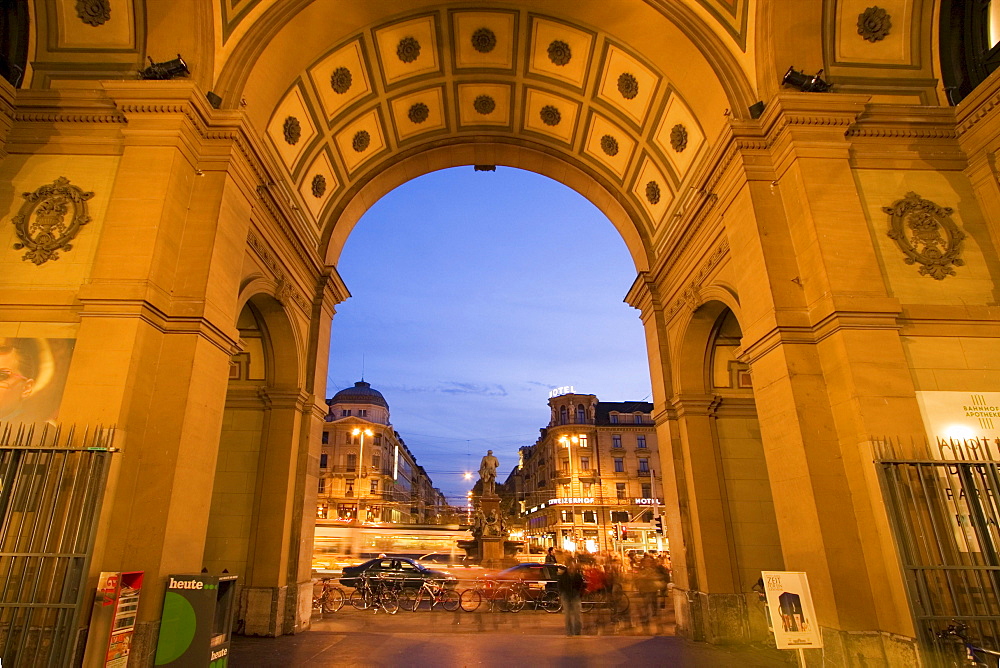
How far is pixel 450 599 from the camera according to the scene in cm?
1662

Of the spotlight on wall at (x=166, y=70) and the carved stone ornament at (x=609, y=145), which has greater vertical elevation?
the carved stone ornament at (x=609, y=145)

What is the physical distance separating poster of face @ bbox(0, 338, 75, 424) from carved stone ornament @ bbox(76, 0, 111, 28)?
5991 millimetres

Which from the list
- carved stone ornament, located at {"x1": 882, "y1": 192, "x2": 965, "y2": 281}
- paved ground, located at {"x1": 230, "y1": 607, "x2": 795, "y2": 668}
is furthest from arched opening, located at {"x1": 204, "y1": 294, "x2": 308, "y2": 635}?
carved stone ornament, located at {"x1": 882, "y1": 192, "x2": 965, "y2": 281}

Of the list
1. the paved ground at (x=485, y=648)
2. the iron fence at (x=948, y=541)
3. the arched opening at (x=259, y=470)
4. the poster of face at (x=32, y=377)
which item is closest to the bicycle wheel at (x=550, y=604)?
the paved ground at (x=485, y=648)

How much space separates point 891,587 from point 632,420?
5234 cm

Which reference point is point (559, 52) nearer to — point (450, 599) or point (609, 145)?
point (609, 145)

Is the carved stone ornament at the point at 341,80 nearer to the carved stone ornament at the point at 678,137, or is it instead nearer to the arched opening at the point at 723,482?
the carved stone ornament at the point at 678,137

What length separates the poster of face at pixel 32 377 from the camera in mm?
7724

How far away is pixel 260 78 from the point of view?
10906mm

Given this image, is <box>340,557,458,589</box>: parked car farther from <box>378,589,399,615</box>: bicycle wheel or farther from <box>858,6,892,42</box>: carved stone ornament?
<box>858,6,892,42</box>: carved stone ornament

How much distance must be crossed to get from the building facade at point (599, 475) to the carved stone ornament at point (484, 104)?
39473 mm

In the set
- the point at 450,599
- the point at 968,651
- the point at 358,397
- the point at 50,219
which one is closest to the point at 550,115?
the point at 50,219

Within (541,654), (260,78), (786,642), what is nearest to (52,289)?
(260,78)

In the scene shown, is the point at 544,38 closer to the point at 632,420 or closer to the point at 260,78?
the point at 260,78
